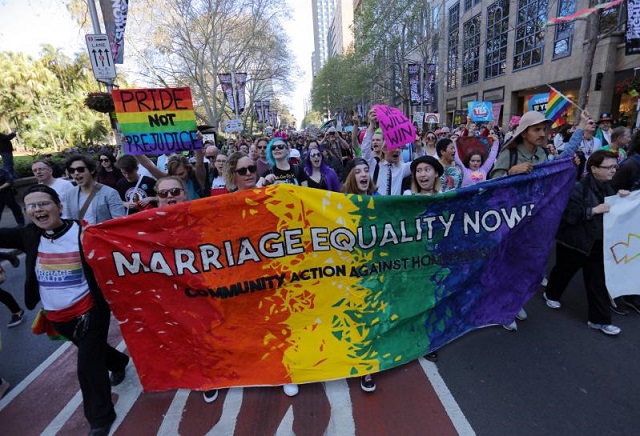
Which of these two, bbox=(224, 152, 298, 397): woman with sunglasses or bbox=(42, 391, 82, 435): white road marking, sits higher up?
bbox=(224, 152, 298, 397): woman with sunglasses

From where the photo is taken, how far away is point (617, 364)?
2.92 m

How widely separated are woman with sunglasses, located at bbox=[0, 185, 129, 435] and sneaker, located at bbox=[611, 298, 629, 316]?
490 cm

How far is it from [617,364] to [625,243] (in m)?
1.11

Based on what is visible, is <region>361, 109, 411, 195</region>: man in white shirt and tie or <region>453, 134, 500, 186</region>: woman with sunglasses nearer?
<region>361, 109, 411, 195</region>: man in white shirt and tie

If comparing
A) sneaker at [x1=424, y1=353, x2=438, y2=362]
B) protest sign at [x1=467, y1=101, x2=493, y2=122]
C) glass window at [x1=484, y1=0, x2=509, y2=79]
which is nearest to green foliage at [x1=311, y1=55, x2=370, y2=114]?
glass window at [x1=484, y1=0, x2=509, y2=79]

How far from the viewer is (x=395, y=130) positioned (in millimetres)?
4172

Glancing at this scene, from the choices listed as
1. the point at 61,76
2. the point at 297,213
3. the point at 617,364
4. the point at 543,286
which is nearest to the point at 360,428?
the point at 297,213

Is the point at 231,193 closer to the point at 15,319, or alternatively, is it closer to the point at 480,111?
the point at 15,319

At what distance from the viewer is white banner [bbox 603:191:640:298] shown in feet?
10.6

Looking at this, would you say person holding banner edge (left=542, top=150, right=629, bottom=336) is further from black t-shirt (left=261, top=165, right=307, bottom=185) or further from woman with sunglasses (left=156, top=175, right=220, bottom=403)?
woman with sunglasses (left=156, top=175, right=220, bottom=403)

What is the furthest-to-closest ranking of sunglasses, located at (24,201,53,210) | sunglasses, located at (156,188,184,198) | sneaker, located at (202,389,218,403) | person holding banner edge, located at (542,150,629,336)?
person holding banner edge, located at (542,150,629,336), sunglasses, located at (156,188,184,198), sneaker, located at (202,389,218,403), sunglasses, located at (24,201,53,210)

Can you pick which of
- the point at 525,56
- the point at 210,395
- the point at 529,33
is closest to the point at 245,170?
the point at 210,395

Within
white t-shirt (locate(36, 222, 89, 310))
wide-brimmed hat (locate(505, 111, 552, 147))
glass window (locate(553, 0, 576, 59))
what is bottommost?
white t-shirt (locate(36, 222, 89, 310))

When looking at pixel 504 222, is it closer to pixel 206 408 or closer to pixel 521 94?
pixel 206 408
